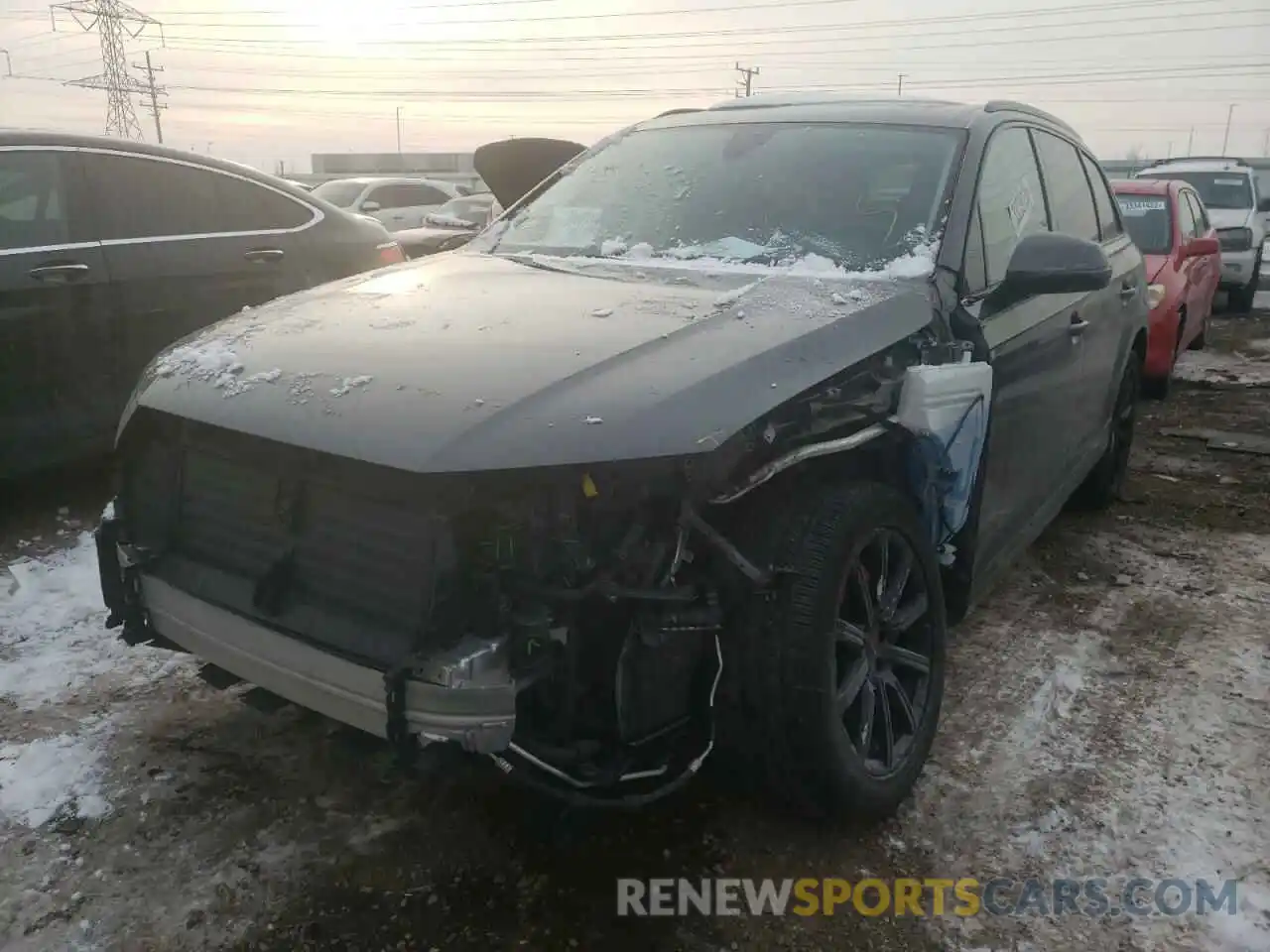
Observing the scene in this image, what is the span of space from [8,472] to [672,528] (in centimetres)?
338

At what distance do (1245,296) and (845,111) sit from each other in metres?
11.9

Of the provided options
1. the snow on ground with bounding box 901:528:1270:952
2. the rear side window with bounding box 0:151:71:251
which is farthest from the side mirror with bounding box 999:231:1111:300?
the rear side window with bounding box 0:151:71:251

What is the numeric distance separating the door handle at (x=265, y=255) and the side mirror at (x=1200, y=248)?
6.69 meters

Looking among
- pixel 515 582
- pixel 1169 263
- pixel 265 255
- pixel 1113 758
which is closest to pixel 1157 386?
pixel 1169 263

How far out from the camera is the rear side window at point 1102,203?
461 cm

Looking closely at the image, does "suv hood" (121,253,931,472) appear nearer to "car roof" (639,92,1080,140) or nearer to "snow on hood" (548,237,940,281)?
"snow on hood" (548,237,940,281)

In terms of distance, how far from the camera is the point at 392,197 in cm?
1680

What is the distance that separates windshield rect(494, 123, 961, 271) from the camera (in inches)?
122

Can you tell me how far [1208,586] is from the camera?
167 inches

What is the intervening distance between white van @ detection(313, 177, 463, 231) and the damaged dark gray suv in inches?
528

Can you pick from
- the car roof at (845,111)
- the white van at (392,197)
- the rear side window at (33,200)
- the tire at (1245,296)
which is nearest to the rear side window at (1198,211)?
the tire at (1245,296)

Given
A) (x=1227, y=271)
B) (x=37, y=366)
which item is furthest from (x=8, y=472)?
(x=1227, y=271)

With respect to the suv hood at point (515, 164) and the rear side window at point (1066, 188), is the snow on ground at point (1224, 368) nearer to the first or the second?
the rear side window at point (1066, 188)

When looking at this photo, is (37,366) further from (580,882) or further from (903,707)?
(903,707)
